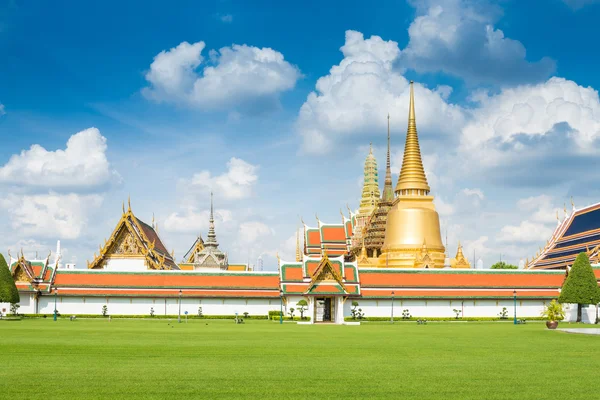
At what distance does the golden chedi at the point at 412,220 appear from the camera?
70688 mm

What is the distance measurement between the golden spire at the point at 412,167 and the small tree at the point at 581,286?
2816 cm

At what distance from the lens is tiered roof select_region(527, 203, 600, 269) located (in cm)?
6101

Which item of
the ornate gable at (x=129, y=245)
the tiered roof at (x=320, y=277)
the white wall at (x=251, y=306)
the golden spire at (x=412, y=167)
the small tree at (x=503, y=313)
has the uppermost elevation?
the golden spire at (x=412, y=167)

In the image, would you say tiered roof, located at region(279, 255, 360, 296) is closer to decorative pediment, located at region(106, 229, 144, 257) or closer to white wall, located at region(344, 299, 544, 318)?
white wall, located at region(344, 299, 544, 318)

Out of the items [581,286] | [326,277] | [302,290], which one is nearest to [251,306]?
[302,290]

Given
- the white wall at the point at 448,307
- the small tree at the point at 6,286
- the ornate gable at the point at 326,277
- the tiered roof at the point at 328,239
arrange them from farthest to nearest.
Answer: the tiered roof at the point at 328,239
the white wall at the point at 448,307
the ornate gable at the point at 326,277
the small tree at the point at 6,286

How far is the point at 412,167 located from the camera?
73062mm

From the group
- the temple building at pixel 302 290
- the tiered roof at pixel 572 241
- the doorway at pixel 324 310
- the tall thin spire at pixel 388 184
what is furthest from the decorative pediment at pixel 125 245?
the tall thin spire at pixel 388 184

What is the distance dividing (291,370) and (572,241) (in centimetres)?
5515

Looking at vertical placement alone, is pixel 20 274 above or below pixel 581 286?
above

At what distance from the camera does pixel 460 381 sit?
13.9m

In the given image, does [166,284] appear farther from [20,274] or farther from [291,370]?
[291,370]

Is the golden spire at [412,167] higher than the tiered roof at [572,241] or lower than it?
higher

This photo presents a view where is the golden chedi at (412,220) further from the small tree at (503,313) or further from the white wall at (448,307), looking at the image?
the small tree at (503,313)
